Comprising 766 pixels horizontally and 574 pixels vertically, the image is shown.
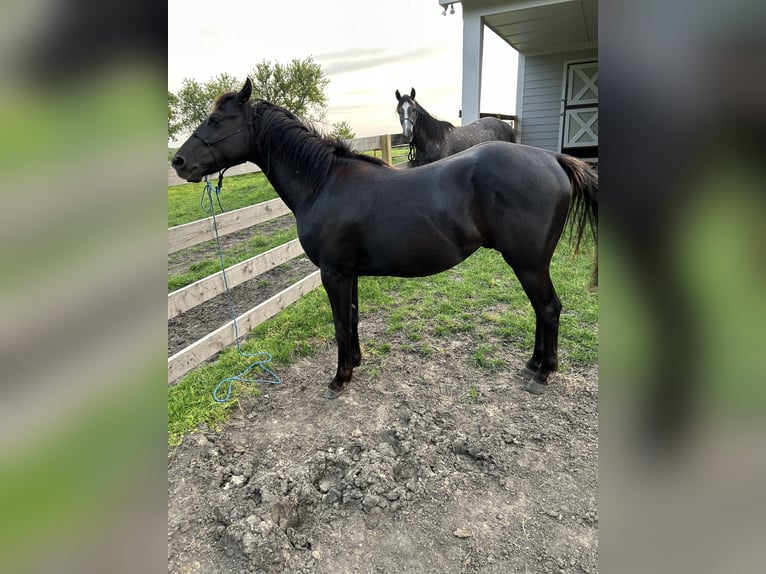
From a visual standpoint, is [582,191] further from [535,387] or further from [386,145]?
[386,145]

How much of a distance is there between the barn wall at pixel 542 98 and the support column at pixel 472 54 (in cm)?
311

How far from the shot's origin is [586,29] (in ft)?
27.0

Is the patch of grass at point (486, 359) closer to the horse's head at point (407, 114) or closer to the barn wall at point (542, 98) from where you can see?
the horse's head at point (407, 114)

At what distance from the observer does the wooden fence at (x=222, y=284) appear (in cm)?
300

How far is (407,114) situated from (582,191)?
469 centimetres

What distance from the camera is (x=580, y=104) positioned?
30.9ft

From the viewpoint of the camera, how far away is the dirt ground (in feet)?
5.86

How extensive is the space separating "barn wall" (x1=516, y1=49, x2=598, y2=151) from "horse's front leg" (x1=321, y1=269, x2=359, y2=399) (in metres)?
8.70

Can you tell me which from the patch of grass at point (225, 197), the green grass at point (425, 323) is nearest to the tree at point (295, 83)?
the patch of grass at point (225, 197)

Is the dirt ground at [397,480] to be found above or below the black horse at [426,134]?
below

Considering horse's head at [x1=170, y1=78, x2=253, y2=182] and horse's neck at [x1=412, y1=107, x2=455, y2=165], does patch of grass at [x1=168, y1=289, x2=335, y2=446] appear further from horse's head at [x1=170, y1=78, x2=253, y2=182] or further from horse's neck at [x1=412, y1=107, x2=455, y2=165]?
horse's neck at [x1=412, y1=107, x2=455, y2=165]

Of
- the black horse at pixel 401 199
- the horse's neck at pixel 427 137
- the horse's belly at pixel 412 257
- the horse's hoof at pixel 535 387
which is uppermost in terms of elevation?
the horse's neck at pixel 427 137

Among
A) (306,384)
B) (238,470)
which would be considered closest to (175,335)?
(306,384)
